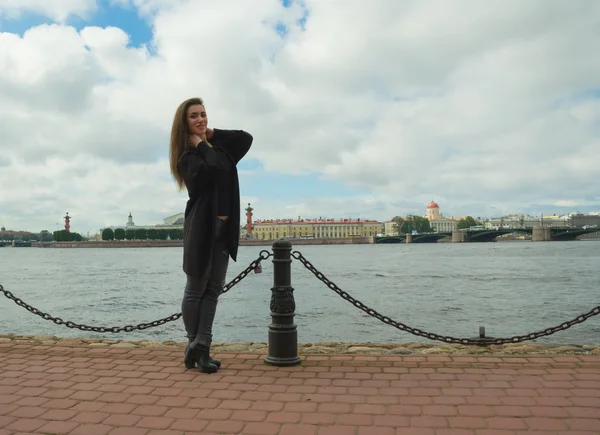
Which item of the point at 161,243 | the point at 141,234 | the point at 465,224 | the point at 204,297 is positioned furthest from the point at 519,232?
the point at 204,297

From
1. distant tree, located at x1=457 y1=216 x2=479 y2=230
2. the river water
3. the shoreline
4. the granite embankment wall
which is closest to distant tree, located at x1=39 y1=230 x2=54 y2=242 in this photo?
the granite embankment wall

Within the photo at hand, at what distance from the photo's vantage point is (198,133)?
3660mm

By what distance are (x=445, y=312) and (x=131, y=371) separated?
10.8 metres

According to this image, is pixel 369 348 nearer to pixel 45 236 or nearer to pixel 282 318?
pixel 282 318

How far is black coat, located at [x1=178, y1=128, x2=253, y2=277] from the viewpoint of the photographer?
353 cm

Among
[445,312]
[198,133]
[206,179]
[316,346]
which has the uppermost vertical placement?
[198,133]

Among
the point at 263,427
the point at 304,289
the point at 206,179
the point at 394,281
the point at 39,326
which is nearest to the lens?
the point at 263,427

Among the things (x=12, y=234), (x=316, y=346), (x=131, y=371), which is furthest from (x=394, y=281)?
(x=12, y=234)

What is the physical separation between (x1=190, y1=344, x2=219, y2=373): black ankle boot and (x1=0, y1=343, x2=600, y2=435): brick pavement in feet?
0.17

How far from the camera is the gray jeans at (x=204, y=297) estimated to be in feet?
11.9

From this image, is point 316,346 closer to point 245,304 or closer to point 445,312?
point 445,312

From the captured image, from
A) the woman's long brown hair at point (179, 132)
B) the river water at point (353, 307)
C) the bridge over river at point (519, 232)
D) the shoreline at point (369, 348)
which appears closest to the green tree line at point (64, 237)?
the bridge over river at point (519, 232)

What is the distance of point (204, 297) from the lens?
146 inches

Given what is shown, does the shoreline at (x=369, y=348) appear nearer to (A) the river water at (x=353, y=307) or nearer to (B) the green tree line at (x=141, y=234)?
(A) the river water at (x=353, y=307)
